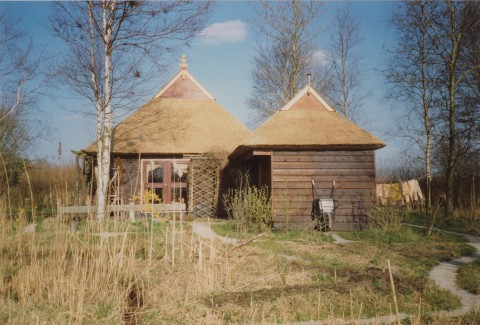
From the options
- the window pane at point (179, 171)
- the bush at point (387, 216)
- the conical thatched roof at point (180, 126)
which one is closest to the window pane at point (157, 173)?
the window pane at point (179, 171)

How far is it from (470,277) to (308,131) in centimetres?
704

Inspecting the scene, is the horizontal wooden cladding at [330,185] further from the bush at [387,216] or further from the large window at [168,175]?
the large window at [168,175]

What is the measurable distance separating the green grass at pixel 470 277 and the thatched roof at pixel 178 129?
382 inches

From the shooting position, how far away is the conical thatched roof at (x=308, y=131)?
11156 mm

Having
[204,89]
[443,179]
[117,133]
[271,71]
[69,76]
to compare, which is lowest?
[443,179]

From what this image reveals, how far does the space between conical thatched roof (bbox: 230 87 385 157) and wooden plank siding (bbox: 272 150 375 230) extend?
375mm

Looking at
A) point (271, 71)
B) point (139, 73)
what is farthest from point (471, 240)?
point (271, 71)

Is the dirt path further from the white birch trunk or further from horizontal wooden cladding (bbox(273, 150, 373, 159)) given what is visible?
the white birch trunk

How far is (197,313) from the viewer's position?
12.4 feet

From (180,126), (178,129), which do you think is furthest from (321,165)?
(180,126)

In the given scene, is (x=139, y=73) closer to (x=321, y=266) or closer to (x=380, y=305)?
(x=321, y=266)

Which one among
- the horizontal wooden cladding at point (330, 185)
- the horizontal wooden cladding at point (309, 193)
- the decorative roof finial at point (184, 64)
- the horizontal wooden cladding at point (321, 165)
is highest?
the decorative roof finial at point (184, 64)

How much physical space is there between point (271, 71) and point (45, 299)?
20481mm

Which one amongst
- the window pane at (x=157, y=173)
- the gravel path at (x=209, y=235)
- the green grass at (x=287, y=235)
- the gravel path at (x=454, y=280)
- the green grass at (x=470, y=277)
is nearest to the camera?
the gravel path at (x=454, y=280)
